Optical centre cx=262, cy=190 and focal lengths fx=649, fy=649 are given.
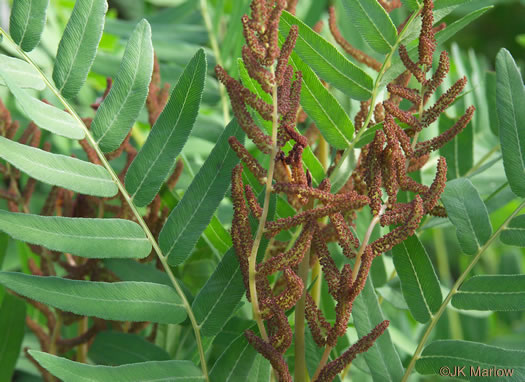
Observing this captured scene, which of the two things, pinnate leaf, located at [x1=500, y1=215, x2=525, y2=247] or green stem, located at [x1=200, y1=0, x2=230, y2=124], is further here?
green stem, located at [x1=200, y1=0, x2=230, y2=124]

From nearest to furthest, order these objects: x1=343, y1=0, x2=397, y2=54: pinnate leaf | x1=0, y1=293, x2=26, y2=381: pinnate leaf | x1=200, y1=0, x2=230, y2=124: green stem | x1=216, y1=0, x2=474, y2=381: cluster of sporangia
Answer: x1=216, y1=0, x2=474, y2=381: cluster of sporangia, x1=343, y1=0, x2=397, y2=54: pinnate leaf, x1=0, y1=293, x2=26, y2=381: pinnate leaf, x1=200, y1=0, x2=230, y2=124: green stem

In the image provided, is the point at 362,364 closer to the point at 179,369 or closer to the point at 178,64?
the point at 179,369

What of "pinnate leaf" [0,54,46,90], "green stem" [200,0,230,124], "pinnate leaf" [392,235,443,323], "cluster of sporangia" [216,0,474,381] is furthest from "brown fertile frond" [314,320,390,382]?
"green stem" [200,0,230,124]

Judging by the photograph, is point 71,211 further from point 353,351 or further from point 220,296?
point 353,351

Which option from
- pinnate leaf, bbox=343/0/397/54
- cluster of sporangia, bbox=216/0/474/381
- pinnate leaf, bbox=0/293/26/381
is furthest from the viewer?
pinnate leaf, bbox=0/293/26/381

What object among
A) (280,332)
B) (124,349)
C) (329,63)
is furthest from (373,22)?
(124,349)

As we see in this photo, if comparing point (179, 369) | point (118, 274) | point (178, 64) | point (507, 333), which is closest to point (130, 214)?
point (118, 274)

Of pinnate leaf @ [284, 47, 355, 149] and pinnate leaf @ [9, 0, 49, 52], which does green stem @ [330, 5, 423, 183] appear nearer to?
pinnate leaf @ [284, 47, 355, 149]
